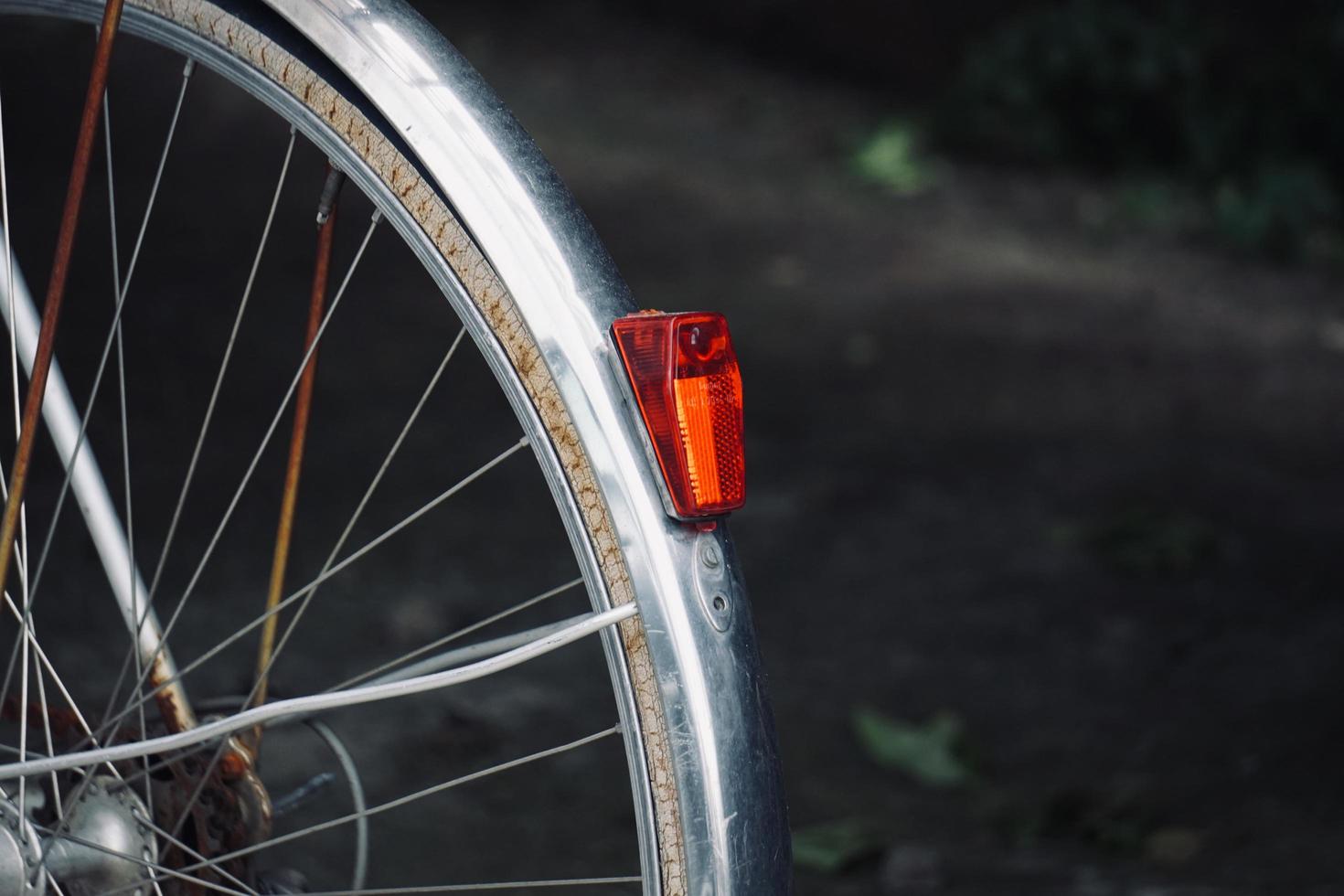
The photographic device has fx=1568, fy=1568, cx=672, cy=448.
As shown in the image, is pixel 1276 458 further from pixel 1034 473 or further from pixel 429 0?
pixel 429 0

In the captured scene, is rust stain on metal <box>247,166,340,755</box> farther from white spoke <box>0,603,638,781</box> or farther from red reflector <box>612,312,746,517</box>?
red reflector <box>612,312,746,517</box>

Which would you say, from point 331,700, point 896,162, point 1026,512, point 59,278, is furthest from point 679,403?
point 896,162

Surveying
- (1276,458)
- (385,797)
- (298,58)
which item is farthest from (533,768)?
(1276,458)

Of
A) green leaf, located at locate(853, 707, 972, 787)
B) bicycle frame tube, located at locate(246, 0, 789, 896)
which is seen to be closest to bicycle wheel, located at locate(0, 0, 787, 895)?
bicycle frame tube, located at locate(246, 0, 789, 896)

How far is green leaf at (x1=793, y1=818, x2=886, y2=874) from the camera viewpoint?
2.00m

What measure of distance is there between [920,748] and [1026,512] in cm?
99

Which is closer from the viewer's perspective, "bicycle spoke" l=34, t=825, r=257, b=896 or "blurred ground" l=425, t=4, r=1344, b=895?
"bicycle spoke" l=34, t=825, r=257, b=896

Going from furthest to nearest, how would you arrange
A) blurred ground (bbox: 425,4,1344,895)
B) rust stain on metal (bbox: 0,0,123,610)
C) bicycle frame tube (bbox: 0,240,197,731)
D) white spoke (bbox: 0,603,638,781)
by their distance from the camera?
1. blurred ground (bbox: 425,4,1344,895)
2. bicycle frame tube (bbox: 0,240,197,731)
3. rust stain on metal (bbox: 0,0,123,610)
4. white spoke (bbox: 0,603,638,781)

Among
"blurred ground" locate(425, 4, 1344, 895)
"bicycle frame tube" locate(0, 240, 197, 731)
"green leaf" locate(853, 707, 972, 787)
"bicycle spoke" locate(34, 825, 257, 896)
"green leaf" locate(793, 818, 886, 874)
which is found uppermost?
"blurred ground" locate(425, 4, 1344, 895)

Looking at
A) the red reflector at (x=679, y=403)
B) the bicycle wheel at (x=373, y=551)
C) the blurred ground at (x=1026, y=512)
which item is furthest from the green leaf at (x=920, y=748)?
the red reflector at (x=679, y=403)

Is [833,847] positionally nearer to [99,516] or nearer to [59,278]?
[99,516]

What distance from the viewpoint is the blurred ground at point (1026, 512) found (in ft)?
Result: 7.13

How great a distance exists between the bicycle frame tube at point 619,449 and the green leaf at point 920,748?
4.30 feet

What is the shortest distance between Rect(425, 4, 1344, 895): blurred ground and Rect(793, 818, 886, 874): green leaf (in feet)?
0.06
